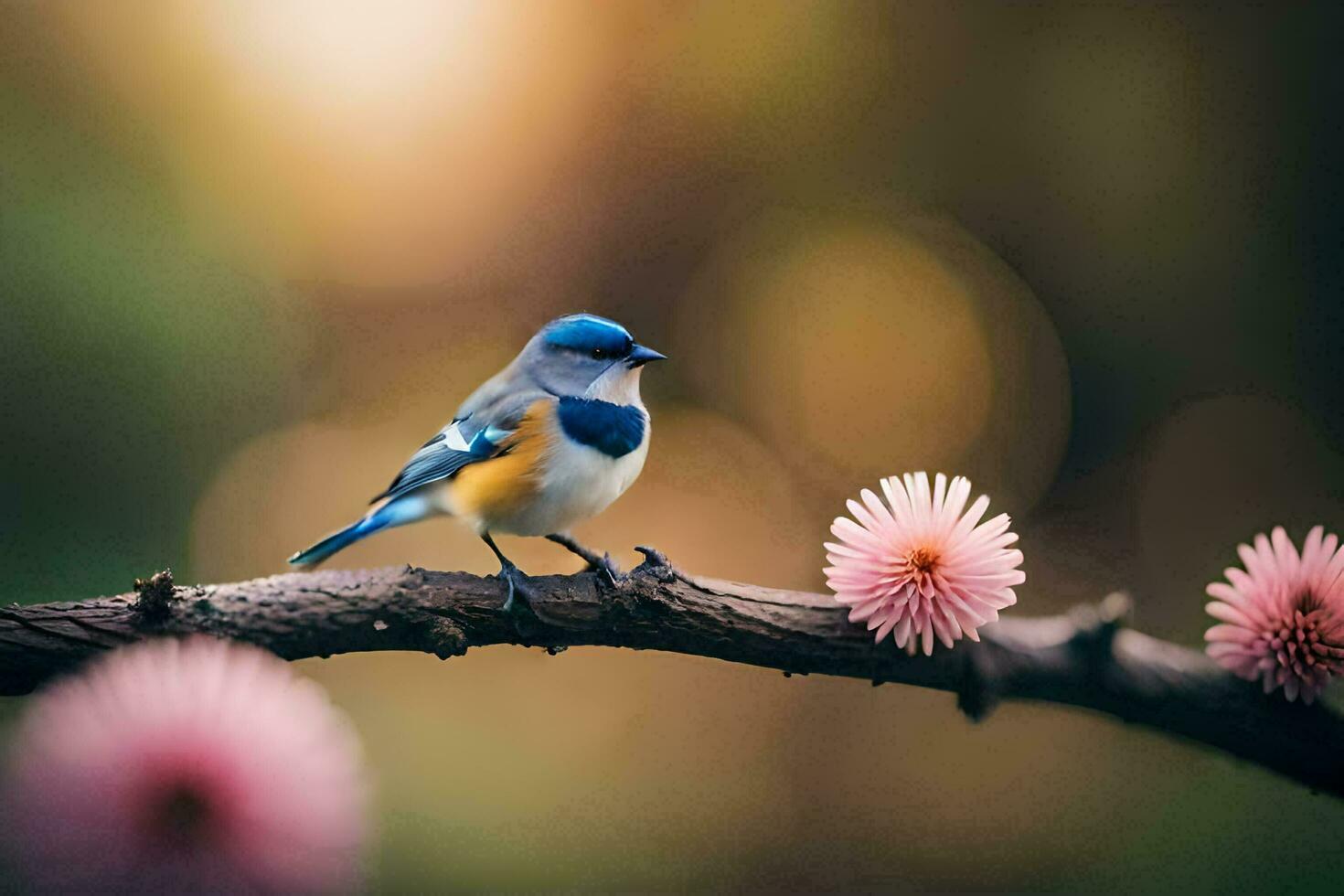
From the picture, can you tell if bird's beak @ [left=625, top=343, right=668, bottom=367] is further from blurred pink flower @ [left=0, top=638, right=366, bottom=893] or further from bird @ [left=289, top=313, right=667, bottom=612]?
blurred pink flower @ [left=0, top=638, right=366, bottom=893]

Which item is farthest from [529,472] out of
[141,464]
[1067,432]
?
[1067,432]

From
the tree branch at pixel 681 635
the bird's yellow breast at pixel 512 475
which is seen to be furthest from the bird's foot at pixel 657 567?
the bird's yellow breast at pixel 512 475

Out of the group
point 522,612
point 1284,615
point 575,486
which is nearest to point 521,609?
point 522,612

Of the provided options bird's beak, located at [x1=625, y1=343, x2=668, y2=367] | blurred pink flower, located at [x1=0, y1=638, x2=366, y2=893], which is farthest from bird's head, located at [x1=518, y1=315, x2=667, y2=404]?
blurred pink flower, located at [x1=0, y1=638, x2=366, y2=893]

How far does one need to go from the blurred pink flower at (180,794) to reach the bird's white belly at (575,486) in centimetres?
21

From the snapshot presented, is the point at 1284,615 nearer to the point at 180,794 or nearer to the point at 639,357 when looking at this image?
the point at 639,357

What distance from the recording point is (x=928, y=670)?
0.59m

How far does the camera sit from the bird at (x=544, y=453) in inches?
25.6

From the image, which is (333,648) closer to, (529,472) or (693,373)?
(529,472)

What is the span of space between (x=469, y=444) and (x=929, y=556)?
1.06ft

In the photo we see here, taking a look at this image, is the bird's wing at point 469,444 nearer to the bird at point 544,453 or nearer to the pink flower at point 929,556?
the bird at point 544,453

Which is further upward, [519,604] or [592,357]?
[592,357]

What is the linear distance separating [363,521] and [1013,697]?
1.25 ft

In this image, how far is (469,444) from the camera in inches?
28.2
